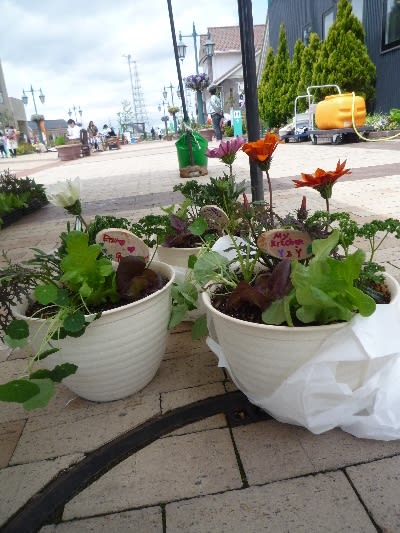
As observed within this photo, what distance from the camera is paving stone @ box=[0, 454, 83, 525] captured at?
97 cm

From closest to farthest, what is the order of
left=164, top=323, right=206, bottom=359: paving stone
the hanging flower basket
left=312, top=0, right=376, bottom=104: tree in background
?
left=164, top=323, right=206, bottom=359: paving stone
the hanging flower basket
left=312, top=0, right=376, bottom=104: tree in background

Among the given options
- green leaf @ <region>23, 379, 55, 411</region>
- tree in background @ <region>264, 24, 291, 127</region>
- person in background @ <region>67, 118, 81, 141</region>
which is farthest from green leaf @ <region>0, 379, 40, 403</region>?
person in background @ <region>67, 118, 81, 141</region>

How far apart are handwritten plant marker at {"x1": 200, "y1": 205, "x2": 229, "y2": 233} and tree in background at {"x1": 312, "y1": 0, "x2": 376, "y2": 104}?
35.4 ft

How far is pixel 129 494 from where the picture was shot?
96 centimetres

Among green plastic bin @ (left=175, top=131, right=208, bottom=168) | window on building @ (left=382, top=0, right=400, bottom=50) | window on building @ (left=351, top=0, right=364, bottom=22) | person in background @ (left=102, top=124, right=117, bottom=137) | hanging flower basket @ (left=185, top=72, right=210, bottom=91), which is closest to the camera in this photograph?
green plastic bin @ (left=175, top=131, right=208, bottom=168)

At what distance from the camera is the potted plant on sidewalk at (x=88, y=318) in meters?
1.05

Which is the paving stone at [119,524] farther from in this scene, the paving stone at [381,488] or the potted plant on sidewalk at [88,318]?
the paving stone at [381,488]

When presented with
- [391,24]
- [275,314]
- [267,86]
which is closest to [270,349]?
[275,314]

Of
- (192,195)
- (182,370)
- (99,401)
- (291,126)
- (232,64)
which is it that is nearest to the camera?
(99,401)

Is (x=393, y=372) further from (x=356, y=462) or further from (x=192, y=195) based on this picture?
(x=192, y=195)

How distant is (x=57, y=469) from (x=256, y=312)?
0.67 m

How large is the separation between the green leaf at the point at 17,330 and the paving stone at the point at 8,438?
0.37 meters

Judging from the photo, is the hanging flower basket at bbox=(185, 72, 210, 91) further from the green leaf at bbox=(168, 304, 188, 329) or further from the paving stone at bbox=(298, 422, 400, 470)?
the paving stone at bbox=(298, 422, 400, 470)

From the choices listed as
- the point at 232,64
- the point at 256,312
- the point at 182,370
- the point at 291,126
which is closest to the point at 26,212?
the point at 182,370
